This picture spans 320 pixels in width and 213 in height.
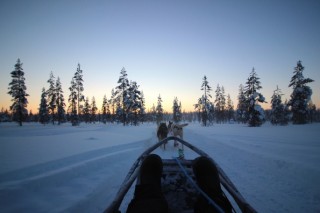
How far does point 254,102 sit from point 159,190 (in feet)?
148

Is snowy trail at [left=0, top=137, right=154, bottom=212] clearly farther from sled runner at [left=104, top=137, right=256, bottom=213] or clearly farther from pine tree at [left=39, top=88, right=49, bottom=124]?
pine tree at [left=39, top=88, right=49, bottom=124]

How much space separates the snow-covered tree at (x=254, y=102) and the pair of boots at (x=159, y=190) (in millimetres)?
43365

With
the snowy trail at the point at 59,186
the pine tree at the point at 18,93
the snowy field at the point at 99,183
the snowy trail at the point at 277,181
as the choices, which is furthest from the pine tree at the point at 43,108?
the snowy trail at the point at 277,181

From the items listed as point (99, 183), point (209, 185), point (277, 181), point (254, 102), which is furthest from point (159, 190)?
point (254, 102)

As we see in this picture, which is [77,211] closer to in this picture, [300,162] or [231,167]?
[231,167]

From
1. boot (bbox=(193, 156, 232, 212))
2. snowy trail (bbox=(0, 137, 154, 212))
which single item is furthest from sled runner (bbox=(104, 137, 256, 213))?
snowy trail (bbox=(0, 137, 154, 212))

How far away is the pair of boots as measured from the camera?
7.48 ft

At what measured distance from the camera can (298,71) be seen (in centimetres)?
3953

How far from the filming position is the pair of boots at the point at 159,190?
2281 mm

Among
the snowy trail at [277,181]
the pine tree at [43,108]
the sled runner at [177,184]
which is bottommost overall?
the snowy trail at [277,181]

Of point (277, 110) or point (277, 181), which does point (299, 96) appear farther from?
point (277, 181)

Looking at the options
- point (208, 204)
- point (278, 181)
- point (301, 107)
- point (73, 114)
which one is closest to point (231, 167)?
point (278, 181)

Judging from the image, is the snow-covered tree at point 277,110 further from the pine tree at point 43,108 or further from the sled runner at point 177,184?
the pine tree at point 43,108

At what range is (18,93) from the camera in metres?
42.9
